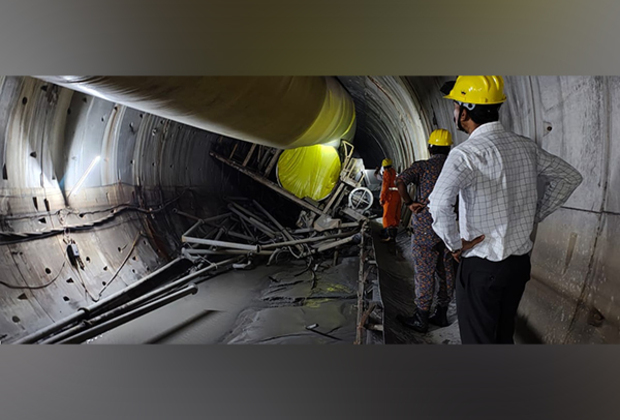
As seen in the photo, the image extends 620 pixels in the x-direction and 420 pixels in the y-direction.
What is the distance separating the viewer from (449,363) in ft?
6.36

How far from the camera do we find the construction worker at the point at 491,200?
159 centimetres

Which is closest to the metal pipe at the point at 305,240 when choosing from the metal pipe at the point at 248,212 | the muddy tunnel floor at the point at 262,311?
the muddy tunnel floor at the point at 262,311

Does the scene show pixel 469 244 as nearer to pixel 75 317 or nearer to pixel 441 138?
pixel 441 138

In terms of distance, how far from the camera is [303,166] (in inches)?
173

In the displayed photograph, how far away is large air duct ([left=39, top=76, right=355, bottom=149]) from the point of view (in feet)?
5.21

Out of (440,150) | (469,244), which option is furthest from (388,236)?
(469,244)

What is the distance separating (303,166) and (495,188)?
2.98 metres

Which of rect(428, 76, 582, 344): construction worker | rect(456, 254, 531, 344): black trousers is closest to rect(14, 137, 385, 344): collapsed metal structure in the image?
rect(456, 254, 531, 344): black trousers

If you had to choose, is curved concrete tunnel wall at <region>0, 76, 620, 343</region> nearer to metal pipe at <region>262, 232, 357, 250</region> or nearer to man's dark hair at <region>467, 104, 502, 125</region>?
man's dark hair at <region>467, 104, 502, 125</region>

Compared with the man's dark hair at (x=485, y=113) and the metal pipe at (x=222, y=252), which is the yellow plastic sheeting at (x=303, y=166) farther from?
the man's dark hair at (x=485, y=113)

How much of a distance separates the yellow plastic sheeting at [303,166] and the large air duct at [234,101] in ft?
2.48
